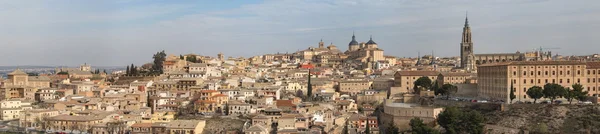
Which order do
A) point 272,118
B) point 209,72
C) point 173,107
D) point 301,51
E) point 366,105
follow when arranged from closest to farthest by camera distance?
point 272,118 < point 173,107 < point 366,105 < point 209,72 < point 301,51

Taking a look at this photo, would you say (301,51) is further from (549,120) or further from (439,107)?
(549,120)

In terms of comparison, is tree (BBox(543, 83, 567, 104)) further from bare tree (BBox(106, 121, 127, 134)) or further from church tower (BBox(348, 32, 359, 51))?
church tower (BBox(348, 32, 359, 51))

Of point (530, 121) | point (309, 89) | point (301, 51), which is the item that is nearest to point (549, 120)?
point (530, 121)

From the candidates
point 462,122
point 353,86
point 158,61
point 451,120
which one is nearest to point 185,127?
point 451,120

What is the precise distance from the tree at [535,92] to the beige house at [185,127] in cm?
1959

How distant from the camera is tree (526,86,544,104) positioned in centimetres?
3919

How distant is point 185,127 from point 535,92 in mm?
20441

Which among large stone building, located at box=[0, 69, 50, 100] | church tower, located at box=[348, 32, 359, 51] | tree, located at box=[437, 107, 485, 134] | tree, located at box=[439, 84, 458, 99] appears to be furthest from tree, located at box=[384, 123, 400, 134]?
church tower, located at box=[348, 32, 359, 51]

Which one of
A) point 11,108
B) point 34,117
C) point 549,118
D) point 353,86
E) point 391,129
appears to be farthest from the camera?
point 353,86

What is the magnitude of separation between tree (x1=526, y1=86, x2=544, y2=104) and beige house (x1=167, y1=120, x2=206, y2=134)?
19586 mm

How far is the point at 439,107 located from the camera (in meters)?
41.7

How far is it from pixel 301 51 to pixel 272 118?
62.1 meters

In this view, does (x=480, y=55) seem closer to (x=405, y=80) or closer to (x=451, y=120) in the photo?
(x=405, y=80)

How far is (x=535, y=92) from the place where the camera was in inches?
1547
